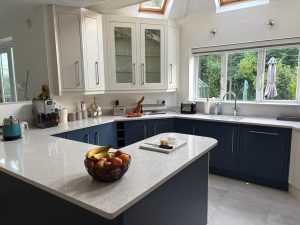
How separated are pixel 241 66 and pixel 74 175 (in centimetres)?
313

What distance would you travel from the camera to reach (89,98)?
11.8 ft

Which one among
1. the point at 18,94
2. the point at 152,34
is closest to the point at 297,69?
the point at 152,34

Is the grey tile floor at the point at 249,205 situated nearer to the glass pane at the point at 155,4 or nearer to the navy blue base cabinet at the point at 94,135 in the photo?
the navy blue base cabinet at the point at 94,135

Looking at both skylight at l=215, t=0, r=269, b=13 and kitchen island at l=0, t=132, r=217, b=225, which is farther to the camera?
skylight at l=215, t=0, r=269, b=13

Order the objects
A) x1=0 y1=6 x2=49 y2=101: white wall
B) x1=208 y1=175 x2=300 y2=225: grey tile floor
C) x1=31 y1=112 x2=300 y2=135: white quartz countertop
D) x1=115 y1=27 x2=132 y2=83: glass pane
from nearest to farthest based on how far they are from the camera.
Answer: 1. x1=208 y1=175 x2=300 y2=225: grey tile floor
2. x1=31 y1=112 x2=300 y2=135: white quartz countertop
3. x1=0 y1=6 x2=49 y2=101: white wall
4. x1=115 y1=27 x2=132 y2=83: glass pane

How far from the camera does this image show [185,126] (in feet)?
11.3

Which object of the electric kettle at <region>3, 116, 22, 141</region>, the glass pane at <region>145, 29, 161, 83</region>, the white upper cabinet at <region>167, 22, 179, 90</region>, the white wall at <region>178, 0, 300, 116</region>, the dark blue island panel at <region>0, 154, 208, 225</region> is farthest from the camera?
the white upper cabinet at <region>167, 22, 179, 90</region>

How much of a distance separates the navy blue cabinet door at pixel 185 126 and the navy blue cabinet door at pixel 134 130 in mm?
517

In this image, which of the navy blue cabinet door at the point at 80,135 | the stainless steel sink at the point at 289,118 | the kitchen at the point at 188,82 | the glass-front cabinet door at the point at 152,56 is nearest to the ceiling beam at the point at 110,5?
the kitchen at the point at 188,82

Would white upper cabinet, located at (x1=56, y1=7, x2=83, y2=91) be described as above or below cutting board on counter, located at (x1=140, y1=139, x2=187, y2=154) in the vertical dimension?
above

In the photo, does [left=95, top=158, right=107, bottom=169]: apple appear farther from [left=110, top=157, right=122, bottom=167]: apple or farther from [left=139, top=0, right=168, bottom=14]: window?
[left=139, top=0, right=168, bottom=14]: window

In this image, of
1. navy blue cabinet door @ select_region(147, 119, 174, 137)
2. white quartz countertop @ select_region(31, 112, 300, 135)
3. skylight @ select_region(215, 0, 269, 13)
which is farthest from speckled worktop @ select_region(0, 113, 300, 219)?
skylight @ select_region(215, 0, 269, 13)

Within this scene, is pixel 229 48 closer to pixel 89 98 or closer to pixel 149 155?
pixel 89 98

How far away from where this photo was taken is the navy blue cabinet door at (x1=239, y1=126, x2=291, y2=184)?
2736mm
